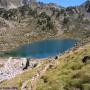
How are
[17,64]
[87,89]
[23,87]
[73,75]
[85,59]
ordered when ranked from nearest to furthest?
[87,89] → [73,75] → [23,87] → [85,59] → [17,64]

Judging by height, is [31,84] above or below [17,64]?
above

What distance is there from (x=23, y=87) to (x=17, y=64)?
47.7m

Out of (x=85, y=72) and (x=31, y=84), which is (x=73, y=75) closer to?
(x=85, y=72)

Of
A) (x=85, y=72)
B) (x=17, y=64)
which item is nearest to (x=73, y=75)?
(x=85, y=72)

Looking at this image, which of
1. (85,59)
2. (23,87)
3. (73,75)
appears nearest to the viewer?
(73,75)

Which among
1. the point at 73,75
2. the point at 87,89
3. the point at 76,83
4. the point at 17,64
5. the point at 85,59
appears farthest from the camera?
the point at 17,64

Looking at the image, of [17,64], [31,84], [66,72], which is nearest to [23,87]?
[31,84]

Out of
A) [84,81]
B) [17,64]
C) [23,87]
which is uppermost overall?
[84,81]

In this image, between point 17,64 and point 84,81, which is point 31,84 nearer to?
point 84,81

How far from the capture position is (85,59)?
32531 mm

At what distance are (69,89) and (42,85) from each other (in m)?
3.33

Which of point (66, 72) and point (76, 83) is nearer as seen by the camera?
point (76, 83)

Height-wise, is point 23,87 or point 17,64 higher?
point 23,87

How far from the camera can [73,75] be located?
28.0 metres
